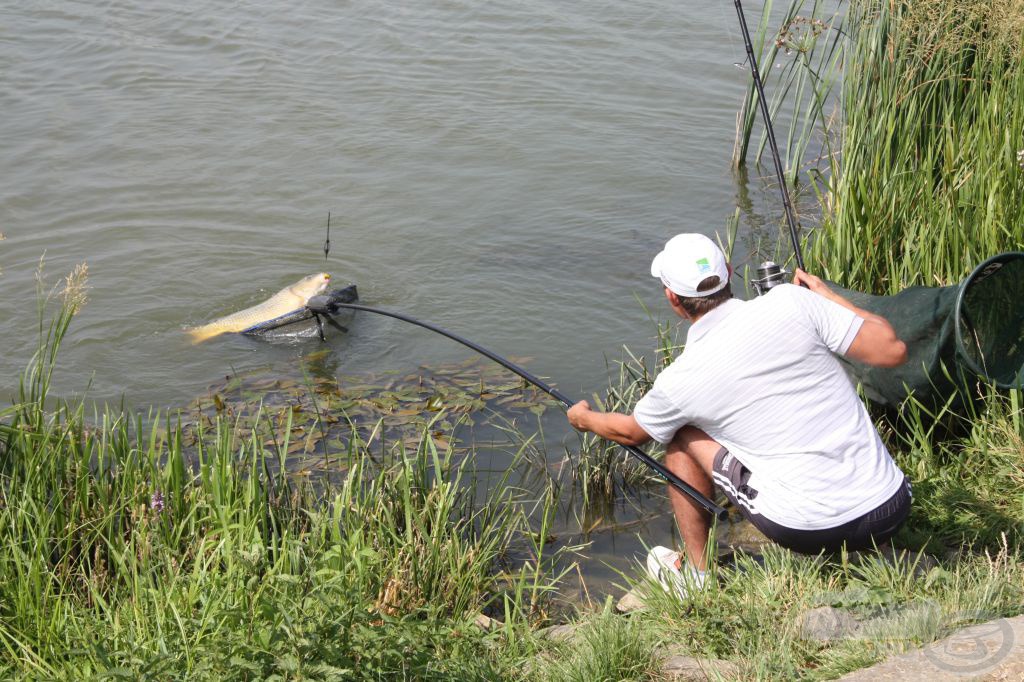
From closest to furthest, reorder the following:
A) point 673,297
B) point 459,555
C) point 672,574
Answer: point 673,297, point 672,574, point 459,555

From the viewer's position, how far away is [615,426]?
3.57m

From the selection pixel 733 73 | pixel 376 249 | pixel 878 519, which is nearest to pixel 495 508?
pixel 878 519

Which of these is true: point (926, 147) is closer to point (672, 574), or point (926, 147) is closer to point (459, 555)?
point (672, 574)

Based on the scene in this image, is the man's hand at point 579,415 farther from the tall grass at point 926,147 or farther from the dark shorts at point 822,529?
the tall grass at point 926,147

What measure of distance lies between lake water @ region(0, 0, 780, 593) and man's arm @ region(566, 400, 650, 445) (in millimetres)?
1077

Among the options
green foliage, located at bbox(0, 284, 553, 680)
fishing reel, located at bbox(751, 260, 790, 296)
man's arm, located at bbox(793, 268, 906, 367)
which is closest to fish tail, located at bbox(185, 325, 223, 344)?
green foliage, located at bbox(0, 284, 553, 680)

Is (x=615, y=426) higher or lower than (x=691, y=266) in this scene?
lower

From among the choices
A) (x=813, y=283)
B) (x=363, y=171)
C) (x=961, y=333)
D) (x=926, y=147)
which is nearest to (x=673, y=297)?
(x=813, y=283)

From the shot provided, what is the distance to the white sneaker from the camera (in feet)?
11.3

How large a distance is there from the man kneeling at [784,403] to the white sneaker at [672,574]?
0.02m

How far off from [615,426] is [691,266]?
618mm

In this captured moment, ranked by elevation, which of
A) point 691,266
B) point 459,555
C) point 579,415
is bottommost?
point 459,555

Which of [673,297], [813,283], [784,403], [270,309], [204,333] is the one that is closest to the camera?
[784,403]

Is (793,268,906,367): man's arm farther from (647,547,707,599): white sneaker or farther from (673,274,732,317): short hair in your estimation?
(647,547,707,599): white sneaker
